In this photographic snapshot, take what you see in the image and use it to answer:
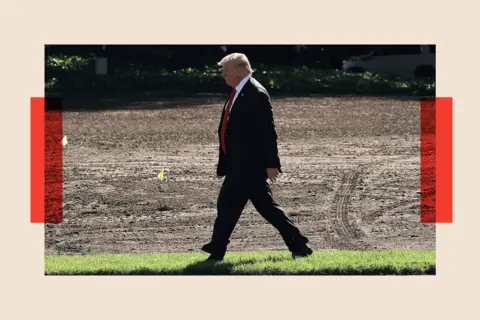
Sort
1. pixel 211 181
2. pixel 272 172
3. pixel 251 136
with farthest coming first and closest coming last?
pixel 211 181 < pixel 251 136 < pixel 272 172

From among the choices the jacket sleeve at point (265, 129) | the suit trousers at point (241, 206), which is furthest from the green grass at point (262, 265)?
the jacket sleeve at point (265, 129)

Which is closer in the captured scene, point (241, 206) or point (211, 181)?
point (241, 206)

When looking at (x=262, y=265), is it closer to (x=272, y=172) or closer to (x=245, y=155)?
(x=272, y=172)

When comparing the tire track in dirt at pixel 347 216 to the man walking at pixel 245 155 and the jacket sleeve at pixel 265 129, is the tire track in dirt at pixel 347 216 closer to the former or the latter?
the man walking at pixel 245 155

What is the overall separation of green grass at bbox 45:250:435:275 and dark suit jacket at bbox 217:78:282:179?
2.89 ft

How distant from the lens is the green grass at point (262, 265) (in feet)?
28.0

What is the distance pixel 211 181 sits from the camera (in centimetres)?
1445

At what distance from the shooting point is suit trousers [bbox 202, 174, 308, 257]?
876cm

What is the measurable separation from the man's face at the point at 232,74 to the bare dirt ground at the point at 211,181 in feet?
9.43

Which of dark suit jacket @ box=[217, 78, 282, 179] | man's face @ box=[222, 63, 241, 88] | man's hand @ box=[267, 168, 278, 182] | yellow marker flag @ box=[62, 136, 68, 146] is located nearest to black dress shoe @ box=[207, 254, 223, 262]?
dark suit jacket @ box=[217, 78, 282, 179]

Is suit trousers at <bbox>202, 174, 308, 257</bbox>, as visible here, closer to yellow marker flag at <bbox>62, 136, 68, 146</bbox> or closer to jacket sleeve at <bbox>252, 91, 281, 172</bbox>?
jacket sleeve at <bbox>252, 91, 281, 172</bbox>

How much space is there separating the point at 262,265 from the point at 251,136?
1.23 metres

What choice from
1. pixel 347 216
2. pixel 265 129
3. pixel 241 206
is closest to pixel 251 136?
pixel 265 129
